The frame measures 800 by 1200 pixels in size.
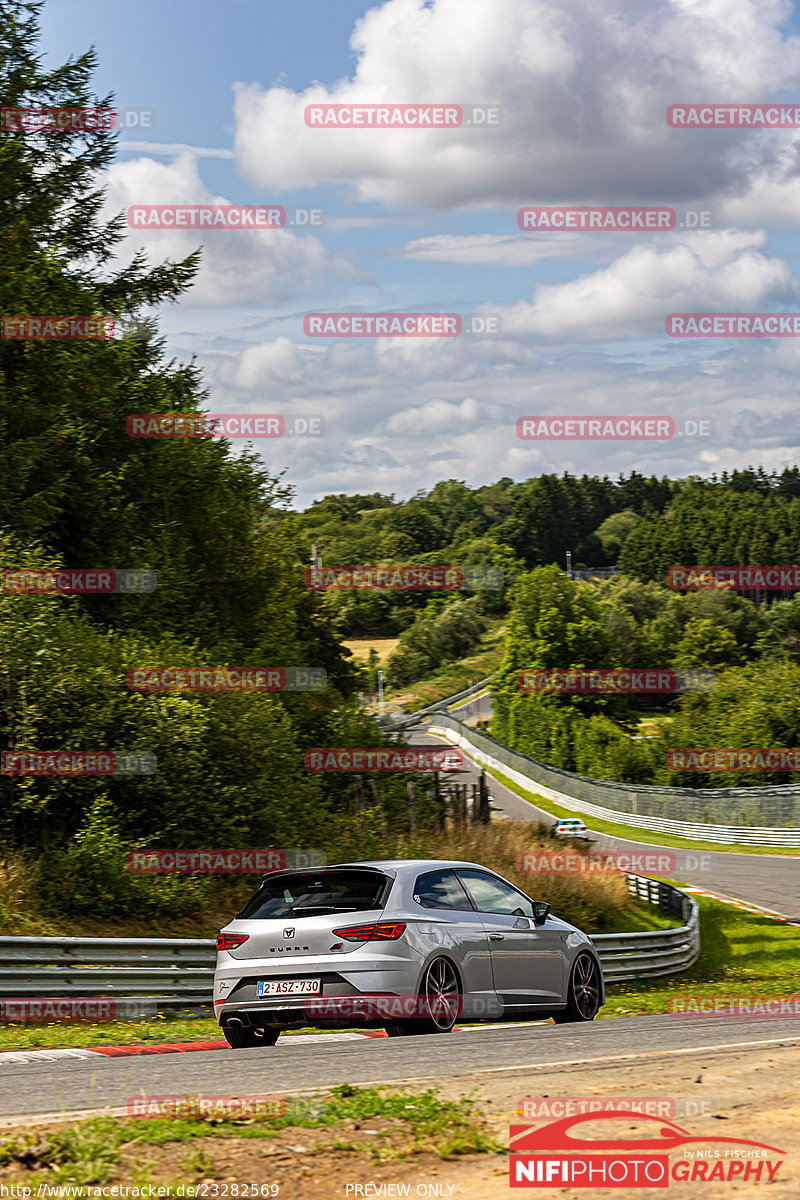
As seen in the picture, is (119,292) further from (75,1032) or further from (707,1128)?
(707,1128)

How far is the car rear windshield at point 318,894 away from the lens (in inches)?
371

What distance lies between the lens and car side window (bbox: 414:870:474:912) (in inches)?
384

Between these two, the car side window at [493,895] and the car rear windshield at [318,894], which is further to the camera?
the car side window at [493,895]

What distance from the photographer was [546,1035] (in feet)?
30.8
